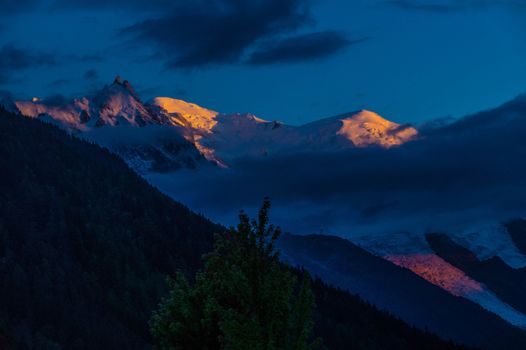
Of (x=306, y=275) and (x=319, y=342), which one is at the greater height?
(x=306, y=275)

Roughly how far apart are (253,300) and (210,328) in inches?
138

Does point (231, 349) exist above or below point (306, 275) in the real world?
below

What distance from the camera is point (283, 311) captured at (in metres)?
38.0

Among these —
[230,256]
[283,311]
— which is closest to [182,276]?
[230,256]

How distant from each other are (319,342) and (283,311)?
219 centimetres

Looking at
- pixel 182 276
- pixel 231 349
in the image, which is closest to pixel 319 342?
pixel 231 349

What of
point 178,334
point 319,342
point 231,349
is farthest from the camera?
point 178,334

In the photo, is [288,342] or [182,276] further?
[182,276]

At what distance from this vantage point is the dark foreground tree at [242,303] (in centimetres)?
3669

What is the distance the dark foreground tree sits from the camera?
3669 centimetres

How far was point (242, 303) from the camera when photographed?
3812cm

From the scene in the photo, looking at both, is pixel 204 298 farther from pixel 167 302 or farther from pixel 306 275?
pixel 306 275

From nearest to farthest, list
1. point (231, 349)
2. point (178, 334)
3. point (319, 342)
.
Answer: point (231, 349) < point (319, 342) < point (178, 334)

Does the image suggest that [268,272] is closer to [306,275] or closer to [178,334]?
[306,275]
